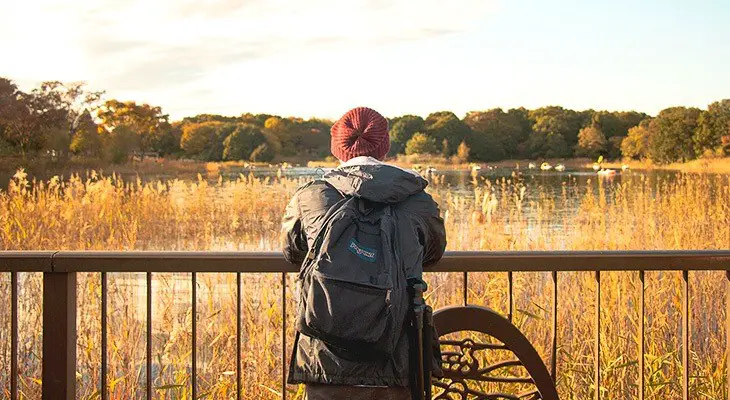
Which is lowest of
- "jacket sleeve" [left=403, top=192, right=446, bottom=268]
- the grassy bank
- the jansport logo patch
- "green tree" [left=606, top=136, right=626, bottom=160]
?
the jansport logo patch

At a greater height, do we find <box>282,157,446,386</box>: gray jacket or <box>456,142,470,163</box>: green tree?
<box>456,142,470,163</box>: green tree

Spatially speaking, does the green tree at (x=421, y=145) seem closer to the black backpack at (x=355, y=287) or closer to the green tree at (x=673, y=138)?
the green tree at (x=673, y=138)

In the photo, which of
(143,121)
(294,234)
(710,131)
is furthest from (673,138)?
(294,234)

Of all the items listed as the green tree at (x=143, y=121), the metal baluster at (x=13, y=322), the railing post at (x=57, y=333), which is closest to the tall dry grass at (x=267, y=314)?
the railing post at (x=57, y=333)

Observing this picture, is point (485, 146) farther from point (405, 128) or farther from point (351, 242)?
point (351, 242)

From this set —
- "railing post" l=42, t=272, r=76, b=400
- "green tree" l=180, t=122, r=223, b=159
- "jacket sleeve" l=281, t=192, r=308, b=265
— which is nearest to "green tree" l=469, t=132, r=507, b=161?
"green tree" l=180, t=122, r=223, b=159

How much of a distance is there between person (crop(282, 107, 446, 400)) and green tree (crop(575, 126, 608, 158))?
43823 mm

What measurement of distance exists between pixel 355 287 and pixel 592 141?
4477 centimetres

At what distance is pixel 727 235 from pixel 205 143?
35.9 metres

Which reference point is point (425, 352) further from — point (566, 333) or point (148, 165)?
point (148, 165)

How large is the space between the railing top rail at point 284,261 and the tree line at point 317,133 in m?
25.8

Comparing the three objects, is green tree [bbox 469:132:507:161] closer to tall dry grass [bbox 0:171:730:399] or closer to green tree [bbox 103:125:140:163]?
green tree [bbox 103:125:140:163]

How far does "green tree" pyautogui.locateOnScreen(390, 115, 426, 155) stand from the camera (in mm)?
44003

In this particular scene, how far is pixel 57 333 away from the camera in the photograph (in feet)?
8.95
